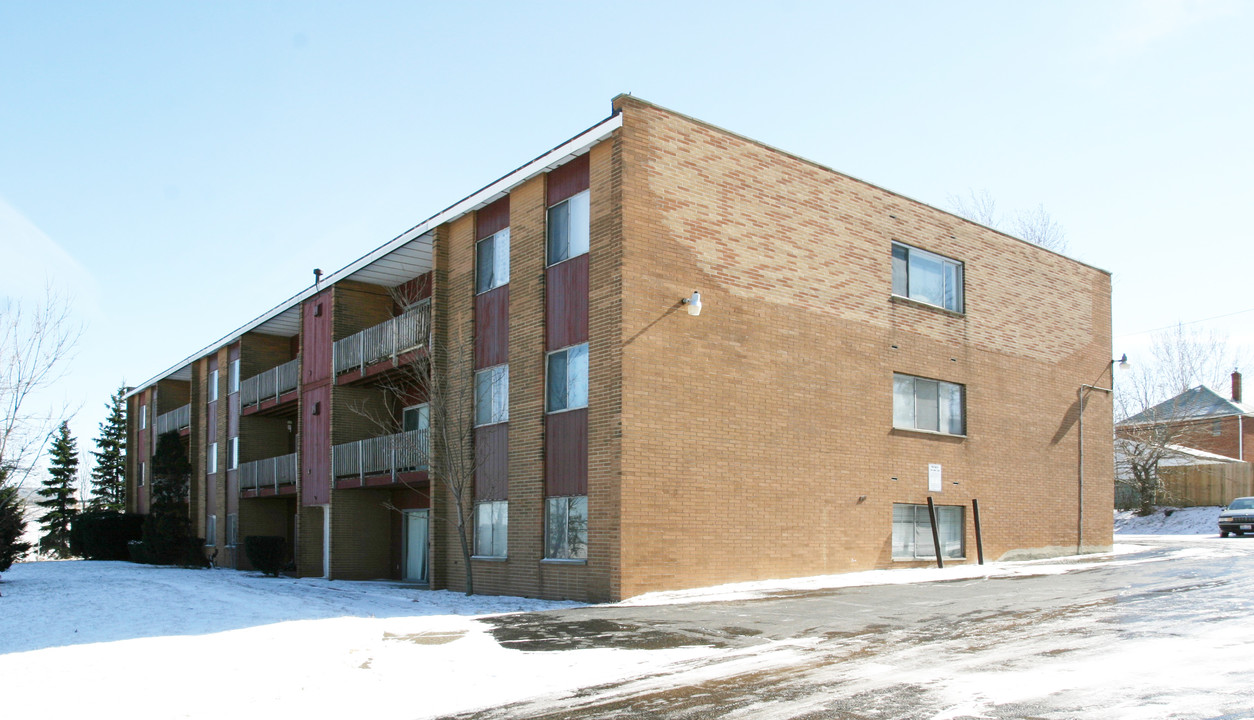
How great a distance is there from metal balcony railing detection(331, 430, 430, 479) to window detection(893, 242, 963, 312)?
11165mm

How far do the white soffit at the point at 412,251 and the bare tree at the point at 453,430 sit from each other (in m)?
2.38

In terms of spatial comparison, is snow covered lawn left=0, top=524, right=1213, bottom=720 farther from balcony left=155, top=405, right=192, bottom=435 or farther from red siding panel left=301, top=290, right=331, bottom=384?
balcony left=155, top=405, right=192, bottom=435

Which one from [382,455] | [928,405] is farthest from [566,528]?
[928,405]

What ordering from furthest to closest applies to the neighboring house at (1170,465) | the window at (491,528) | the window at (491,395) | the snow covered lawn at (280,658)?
1. the neighboring house at (1170,465)
2. the window at (491,395)
3. the window at (491,528)
4. the snow covered lawn at (280,658)

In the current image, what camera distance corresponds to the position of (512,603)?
1736 cm

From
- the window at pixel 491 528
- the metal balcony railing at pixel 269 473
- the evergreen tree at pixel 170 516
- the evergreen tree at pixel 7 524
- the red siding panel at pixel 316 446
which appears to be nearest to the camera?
the window at pixel 491 528

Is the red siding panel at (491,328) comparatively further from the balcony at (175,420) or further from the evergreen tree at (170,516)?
the balcony at (175,420)

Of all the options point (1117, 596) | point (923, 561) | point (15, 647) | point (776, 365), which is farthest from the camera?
point (923, 561)

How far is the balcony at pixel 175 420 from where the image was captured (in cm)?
3891

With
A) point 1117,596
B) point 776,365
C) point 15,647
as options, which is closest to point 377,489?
point 776,365

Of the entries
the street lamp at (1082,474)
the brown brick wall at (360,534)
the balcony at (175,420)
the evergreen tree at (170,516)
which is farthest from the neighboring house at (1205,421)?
the balcony at (175,420)

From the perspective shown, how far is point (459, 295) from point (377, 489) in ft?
23.4

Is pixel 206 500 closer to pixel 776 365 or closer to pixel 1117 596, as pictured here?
pixel 776 365

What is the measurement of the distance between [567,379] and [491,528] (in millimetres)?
3822
